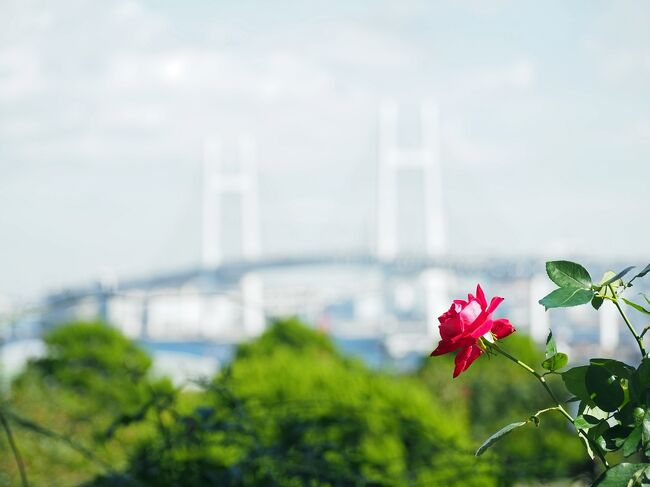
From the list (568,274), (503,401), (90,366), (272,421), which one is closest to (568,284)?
(568,274)

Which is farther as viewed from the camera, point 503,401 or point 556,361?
point 503,401

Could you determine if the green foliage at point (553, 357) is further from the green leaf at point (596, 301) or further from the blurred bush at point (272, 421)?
the blurred bush at point (272, 421)

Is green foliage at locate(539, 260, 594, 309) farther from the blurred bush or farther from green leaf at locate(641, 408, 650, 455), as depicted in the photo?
the blurred bush

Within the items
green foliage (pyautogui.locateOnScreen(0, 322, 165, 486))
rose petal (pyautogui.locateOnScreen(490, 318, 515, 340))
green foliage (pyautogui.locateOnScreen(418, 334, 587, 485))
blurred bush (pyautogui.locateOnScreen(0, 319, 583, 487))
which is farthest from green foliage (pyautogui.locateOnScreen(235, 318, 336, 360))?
rose petal (pyautogui.locateOnScreen(490, 318, 515, 340))

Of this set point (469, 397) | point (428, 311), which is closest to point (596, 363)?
point (469, 397)

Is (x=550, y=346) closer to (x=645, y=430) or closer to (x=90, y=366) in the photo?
(x=645, y=430)

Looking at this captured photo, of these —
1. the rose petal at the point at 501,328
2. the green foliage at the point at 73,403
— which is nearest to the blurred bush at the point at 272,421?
the green foliage at the point at 73,403
